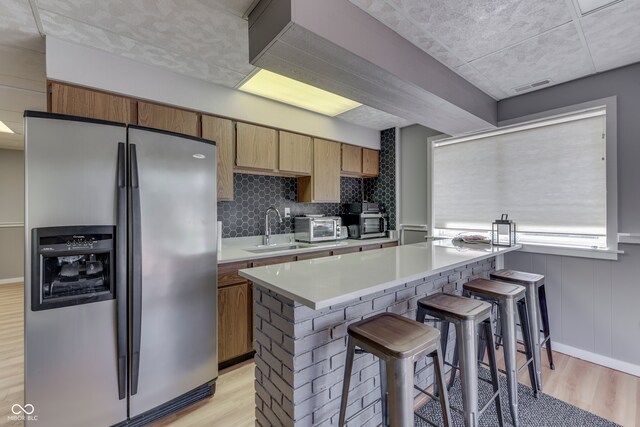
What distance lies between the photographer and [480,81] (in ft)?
8.23

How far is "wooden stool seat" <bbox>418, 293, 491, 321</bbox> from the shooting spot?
56.0 inches

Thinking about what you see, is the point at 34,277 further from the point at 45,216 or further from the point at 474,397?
the point at 474,397

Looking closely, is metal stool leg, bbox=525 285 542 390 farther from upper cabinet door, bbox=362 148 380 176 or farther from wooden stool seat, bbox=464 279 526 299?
upper cabinet door, bbox=362 148 380 176

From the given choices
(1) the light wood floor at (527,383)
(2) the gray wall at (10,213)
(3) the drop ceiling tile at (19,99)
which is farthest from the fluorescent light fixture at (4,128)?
(1) the light wood floor at (527,383)

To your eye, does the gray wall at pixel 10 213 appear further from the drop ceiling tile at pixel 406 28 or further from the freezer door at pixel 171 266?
the drop ceiling tile at pixel 406 28

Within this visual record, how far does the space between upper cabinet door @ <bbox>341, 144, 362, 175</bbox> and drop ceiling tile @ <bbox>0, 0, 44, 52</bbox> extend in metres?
2.91

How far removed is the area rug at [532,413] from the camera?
1.69 m

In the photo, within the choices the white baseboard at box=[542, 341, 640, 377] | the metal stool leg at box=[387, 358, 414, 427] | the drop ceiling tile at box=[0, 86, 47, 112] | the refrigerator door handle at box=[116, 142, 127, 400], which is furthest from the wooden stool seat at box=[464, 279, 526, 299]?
the drop ceiling tile at box=[0, 86, 47, 112]

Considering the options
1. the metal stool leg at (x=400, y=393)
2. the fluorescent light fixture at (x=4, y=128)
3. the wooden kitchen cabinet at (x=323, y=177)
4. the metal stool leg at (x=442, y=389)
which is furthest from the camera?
the fluorescent light fixture at (x=4, y=128)

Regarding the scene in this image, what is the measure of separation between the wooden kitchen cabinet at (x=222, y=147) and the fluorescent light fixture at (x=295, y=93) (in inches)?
16.7

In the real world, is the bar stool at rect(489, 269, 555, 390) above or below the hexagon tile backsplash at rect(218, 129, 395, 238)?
below

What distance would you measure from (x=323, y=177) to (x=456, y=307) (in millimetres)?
2304

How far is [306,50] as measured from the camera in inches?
58.2

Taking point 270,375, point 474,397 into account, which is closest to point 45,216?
point 270,375
